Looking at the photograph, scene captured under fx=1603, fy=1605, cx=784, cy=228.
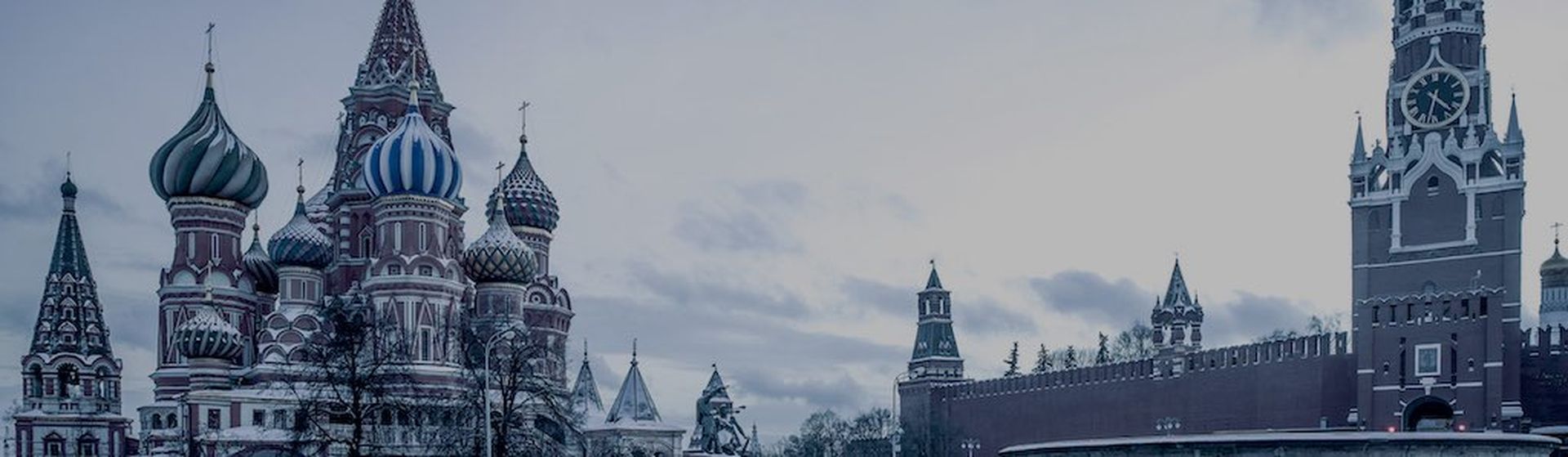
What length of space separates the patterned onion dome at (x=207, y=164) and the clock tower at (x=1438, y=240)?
4116 cm

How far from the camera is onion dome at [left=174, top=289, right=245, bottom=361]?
174ft

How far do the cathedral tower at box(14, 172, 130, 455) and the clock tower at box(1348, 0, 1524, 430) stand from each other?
5103cm

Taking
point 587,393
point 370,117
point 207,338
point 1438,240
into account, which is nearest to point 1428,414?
point 1438,240

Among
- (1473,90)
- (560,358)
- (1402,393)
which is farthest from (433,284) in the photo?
(1473,90)

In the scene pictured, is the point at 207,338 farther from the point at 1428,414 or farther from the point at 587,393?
the point at 1428,414

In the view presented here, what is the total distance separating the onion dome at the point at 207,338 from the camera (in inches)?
2089

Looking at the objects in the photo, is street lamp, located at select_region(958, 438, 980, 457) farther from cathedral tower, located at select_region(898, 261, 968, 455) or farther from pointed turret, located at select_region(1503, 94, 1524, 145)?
pointed turret, located at select_region(1503, 94, 1524, 145)

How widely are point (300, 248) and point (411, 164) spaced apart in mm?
6553

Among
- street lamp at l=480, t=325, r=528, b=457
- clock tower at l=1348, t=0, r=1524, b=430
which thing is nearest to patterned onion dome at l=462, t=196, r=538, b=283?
street lamp at l=480, t=325, r=528, b=457

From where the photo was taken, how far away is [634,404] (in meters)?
60.7

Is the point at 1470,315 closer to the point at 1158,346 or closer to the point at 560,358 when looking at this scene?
the point at 1158,346

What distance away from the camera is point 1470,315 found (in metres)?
55.1

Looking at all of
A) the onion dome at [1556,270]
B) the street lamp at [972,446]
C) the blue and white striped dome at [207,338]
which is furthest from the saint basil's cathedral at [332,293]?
the onion dome at [1556,270]

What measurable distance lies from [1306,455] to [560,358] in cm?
2254
